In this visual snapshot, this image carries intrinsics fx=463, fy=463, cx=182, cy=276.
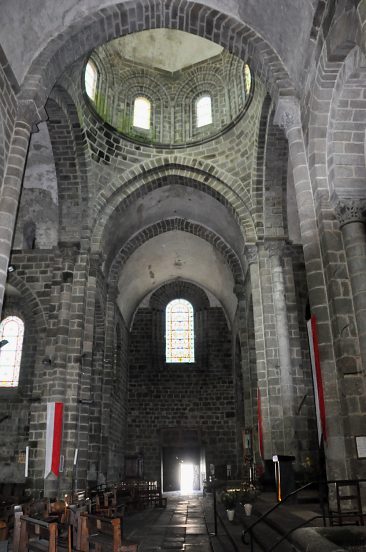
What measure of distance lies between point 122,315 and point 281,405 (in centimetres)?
1089

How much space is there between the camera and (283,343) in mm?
12648

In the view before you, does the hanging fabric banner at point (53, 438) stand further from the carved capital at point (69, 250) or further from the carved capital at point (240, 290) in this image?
the carved capital at point (240, 290)

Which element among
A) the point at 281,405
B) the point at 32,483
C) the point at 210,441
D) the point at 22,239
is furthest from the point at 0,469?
the point at 210,441

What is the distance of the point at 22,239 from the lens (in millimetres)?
15938

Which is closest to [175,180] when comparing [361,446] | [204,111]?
[204,111]

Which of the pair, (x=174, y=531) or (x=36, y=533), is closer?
(x=36, y=533)

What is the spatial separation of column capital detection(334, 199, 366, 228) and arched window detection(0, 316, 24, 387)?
12.7m

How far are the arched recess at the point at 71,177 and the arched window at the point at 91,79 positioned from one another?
2.21 metres

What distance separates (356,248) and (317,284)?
2.77ft

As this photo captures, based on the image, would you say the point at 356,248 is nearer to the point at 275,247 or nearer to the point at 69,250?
the point at 275,247

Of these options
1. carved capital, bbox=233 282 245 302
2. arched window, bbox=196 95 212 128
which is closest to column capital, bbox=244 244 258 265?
carved capital, bbox=233 282 245 302

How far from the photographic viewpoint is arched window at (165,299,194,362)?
78.3ft

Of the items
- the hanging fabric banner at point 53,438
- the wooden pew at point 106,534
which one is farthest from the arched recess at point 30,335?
the wooden pew at point 106,534

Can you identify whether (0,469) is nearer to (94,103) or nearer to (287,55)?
(94,103)
